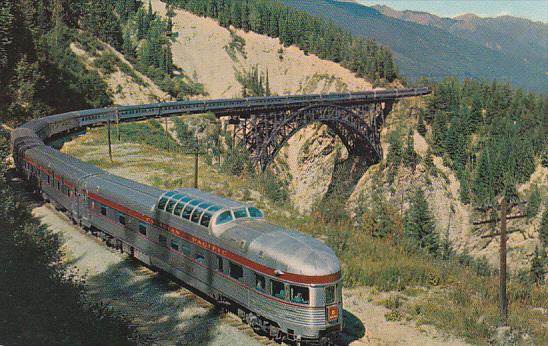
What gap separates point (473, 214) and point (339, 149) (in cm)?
2462

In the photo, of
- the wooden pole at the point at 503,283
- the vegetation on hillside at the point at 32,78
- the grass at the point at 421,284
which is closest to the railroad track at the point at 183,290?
the grass at the point at 421,284

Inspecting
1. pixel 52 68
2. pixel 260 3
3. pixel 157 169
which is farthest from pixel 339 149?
pixel 260 3

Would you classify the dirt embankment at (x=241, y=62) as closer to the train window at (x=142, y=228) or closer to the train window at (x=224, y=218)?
the train window at (x=142, y=228)

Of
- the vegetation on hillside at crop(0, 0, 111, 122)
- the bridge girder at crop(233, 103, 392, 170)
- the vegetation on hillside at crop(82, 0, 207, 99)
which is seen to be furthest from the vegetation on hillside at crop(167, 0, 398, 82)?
the vegetation on hillside at crop(0, 0, 111, 122)

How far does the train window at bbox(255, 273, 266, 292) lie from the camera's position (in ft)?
49.4

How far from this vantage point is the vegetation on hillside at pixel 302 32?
124 meters

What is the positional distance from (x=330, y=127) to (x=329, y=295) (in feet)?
235

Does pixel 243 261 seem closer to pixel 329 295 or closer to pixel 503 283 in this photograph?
pixel 329 295

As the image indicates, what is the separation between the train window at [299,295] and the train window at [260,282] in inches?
38.0

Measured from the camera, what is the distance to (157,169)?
37969mm

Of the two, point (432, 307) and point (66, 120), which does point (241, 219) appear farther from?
point (66, 120)

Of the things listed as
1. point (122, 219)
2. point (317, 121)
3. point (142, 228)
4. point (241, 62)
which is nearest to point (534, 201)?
point (317, 121)

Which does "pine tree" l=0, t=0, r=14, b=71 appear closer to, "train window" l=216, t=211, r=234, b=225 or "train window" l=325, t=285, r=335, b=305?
"train window" l=216, t=211, r=234, b=225

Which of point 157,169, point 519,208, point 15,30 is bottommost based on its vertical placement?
point 519,208
